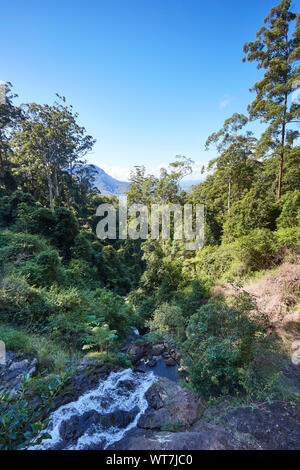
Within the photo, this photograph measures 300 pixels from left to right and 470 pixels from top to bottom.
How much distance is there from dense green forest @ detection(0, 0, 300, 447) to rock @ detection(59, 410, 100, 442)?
3.12ft

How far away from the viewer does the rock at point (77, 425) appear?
154 inches

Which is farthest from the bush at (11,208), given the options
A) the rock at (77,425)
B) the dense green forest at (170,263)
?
the rock at (77,425)

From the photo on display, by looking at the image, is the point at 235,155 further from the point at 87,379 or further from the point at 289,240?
the point at 87,379

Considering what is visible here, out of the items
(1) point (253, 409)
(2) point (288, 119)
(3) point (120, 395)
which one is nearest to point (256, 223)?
(2) point (288, 119)

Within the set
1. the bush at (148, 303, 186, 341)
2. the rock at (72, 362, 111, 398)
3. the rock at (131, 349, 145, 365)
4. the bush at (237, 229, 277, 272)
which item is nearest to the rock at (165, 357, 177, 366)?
the rock at (131, 349, 145, 365)

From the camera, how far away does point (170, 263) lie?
13820 mm

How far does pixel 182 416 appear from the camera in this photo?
421cm

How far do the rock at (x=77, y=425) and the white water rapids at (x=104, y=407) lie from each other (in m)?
0.05

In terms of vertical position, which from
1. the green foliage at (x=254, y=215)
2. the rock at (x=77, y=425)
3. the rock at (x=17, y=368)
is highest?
the green foliage at (x=254, y=215)

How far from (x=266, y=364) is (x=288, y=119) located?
1164 cm

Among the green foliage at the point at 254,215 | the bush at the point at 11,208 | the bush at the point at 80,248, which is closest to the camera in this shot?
the green foliage at the point at 254,215

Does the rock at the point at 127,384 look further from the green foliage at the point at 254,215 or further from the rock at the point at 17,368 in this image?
the green foliage at the point at 254,215

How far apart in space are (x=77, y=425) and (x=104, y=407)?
81 cm
